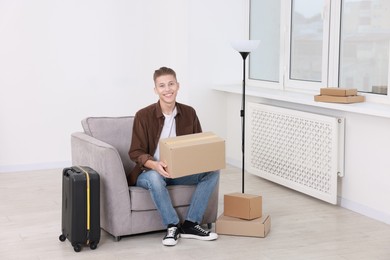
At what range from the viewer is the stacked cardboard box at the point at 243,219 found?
14.5 ft

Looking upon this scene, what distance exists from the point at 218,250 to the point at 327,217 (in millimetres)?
1058

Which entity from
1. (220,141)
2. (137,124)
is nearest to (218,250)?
(220,141)

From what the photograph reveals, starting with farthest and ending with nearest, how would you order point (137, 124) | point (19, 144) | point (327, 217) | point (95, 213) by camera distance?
1. point (19, 144)
2. point (327, 217)
3. point (137, 124)
4. point (95, 213)

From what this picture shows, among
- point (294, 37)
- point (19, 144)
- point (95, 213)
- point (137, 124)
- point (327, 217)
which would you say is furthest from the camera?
point (19, 144)

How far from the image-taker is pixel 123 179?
4.29 meters

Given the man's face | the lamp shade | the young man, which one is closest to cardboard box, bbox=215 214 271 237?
the young man

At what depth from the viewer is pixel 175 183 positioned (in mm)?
4504

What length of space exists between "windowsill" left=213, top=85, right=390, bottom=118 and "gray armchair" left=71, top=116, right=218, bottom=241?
1098 mm

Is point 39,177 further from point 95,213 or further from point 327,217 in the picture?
point 327,217

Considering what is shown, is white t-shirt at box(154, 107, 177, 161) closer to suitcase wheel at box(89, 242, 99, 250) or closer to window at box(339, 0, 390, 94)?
suitcase wheel at box(89, 242, 99, 250)

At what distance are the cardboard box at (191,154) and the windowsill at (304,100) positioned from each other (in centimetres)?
107

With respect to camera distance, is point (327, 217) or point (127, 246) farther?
point (327, 217)

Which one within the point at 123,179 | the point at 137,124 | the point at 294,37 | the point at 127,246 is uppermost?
the point at 294,37

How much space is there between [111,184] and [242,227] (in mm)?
882
